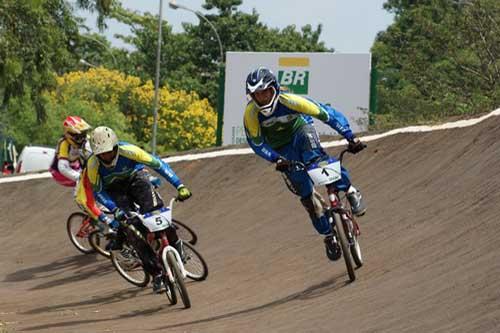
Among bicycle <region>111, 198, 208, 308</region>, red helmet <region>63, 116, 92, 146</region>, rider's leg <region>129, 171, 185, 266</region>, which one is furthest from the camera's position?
red helmet <region>63, 116, 92, 146</region>

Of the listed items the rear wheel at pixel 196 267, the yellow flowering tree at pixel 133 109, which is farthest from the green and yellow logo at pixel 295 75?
the yellow flowering tree at pixel 133 109

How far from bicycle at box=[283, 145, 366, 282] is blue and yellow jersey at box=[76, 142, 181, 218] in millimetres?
1803

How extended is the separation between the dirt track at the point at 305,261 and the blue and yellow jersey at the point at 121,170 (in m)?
1.31

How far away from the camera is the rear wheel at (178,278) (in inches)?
550

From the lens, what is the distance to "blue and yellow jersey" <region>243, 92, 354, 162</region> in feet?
45.2

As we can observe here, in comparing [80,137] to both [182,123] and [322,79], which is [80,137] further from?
[182,123]

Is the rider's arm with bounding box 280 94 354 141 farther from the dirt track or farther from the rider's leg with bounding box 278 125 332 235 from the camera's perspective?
the dirt track

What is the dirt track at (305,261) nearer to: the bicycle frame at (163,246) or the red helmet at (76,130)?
the bicycle frame at (163,246)

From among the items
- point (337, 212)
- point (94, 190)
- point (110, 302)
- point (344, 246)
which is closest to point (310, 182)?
point (337, 212)

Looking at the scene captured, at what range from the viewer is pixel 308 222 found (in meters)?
18.5

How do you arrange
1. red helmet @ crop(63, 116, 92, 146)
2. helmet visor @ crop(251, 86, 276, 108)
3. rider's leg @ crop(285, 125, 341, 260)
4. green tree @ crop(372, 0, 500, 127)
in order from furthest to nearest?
1. green tree @ crop(372, 0, 500, 127)
2. red helmet @ crop(63, 116, 92, 146)
3. rider's leg @ crop(285, 125, 341, 260)
4. helmet visor @ crop(251, 86, 276, 108)

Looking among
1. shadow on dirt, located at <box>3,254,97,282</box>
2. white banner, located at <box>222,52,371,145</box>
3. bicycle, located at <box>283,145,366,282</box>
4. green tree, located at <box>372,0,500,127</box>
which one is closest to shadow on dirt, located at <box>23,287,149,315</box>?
shadow on dirt, located at <box>3,254,97,282</box>

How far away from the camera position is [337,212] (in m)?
13.4

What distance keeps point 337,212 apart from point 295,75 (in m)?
23.6
